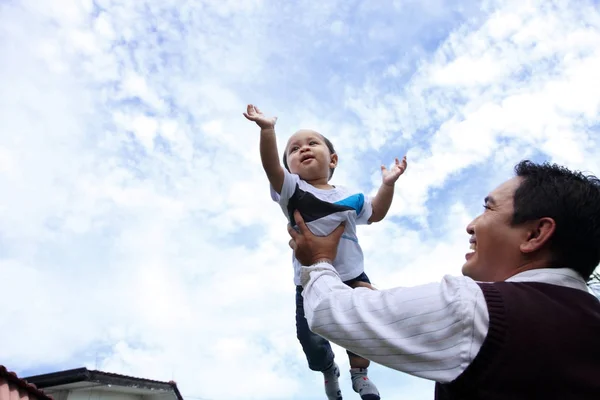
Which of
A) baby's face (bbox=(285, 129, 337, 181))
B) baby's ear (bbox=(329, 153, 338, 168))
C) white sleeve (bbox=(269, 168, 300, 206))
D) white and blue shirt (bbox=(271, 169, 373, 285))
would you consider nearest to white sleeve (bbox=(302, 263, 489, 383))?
white and blue shirt (bbox=(271, 169, 373, 285))

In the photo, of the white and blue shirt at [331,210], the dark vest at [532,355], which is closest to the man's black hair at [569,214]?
the dark vest at [532,355]

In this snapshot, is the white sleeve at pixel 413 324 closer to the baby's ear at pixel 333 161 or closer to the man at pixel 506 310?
the man at pixel 506 310

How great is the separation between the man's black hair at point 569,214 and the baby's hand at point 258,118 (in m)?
1.63

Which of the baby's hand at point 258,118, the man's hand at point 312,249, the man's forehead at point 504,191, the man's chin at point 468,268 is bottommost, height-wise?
the man's chin at point 468,268

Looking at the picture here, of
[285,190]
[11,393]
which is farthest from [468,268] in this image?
[11,393]

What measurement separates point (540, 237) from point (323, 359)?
7.89 ft

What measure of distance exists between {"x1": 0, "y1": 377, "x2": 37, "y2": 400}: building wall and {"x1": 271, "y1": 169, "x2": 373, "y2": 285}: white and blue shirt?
12.7ft

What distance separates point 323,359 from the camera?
3.88m

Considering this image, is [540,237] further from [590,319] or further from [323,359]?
[323,359]

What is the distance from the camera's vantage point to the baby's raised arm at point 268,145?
10.2 ft

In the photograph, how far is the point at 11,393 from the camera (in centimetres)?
557

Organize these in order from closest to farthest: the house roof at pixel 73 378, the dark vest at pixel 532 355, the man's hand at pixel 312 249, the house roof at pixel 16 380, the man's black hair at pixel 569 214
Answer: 1. the dark vest at pixel 532 355
2. the man's black hair at pixel 569 214
3. the man's hand at pixel 312 249
4. the house roof at pixel 16 380
5. the house roof at pixel 73 378

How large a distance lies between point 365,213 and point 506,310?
88.3 inches

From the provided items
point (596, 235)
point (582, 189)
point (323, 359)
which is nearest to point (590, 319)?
point (596, 235)
